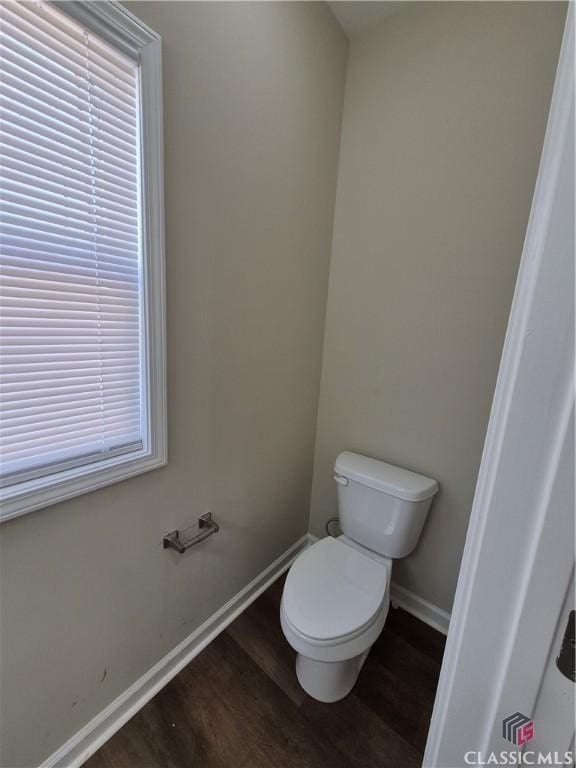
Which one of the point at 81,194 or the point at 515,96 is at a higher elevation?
the point at 515,96

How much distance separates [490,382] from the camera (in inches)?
50.4

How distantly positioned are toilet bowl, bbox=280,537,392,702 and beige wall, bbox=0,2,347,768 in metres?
0.37

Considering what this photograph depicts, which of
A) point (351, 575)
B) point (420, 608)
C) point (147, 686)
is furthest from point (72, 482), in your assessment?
point (420, 608)

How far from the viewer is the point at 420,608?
158cm

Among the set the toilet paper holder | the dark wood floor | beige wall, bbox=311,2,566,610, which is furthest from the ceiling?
the dark wood floor

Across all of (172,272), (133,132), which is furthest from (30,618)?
(133,132)

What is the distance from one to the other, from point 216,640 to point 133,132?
190 centimetres

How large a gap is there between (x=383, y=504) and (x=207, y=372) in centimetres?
94

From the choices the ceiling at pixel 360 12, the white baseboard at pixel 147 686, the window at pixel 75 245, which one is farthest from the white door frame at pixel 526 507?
the ceiling at pixel 360 12

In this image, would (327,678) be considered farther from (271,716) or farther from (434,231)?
(434,231)

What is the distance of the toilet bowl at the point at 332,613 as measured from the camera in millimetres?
1055

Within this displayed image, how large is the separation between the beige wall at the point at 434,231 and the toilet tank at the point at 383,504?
4.4 inches

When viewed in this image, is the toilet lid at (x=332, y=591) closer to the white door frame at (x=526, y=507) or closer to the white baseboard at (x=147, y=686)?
the white baseboard at (x=147, y=686)

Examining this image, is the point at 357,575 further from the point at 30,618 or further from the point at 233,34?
the point at 233,34
